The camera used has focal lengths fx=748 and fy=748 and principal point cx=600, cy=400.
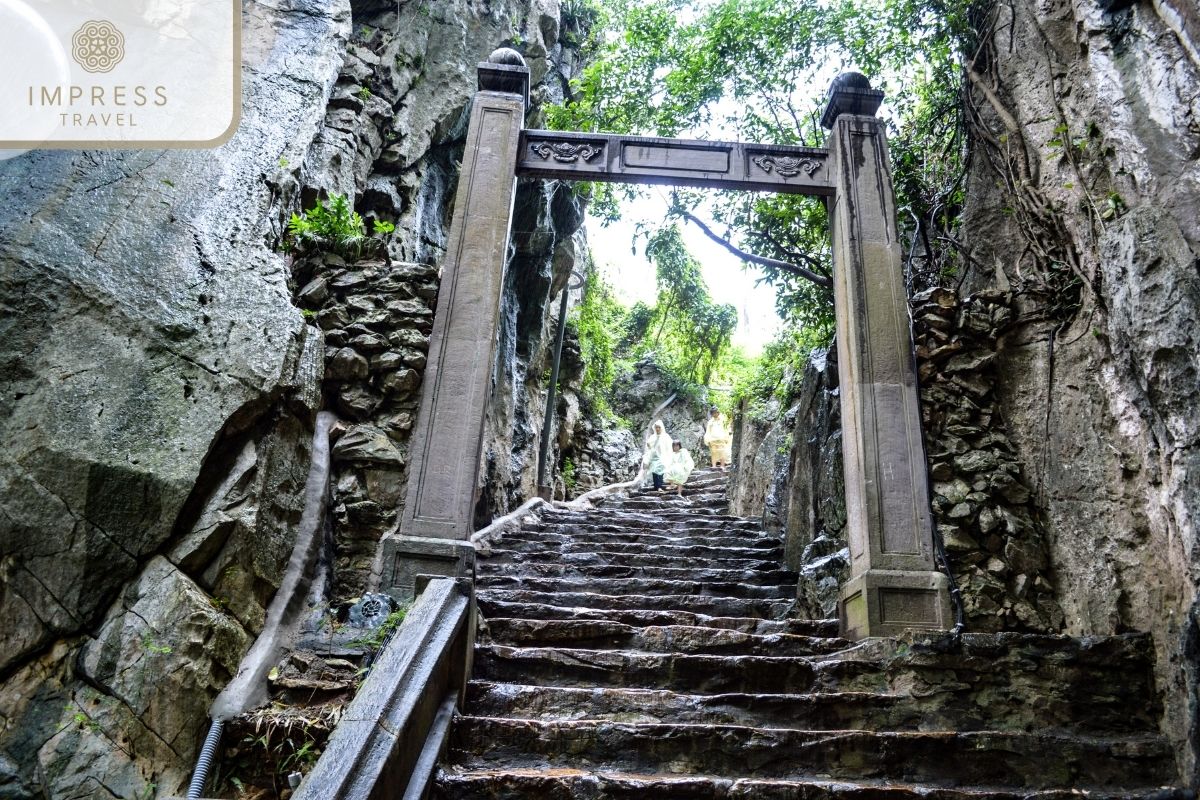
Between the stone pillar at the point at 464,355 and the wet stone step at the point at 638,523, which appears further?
the wet stone step at the point at 638,523

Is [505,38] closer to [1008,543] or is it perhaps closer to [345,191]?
[345,191]

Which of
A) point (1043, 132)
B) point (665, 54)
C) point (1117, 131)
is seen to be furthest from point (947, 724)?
point (665, 54)

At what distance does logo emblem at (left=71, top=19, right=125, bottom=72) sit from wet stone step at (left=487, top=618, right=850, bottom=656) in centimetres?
498

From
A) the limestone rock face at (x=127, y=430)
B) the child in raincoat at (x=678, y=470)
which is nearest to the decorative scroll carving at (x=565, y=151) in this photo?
the limestone rock face at (x=127, y=430)

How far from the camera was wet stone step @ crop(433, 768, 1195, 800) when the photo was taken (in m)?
3.24

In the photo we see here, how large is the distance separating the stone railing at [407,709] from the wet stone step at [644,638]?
2.25 feet

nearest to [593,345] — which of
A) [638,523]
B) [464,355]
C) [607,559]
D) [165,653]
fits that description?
[638,523]

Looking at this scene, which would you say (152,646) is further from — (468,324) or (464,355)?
(468,324)

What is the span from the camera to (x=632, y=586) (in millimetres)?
6098

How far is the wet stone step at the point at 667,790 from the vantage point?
3242mm

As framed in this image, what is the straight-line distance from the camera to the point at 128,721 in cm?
361

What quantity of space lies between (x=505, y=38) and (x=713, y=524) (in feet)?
22.0

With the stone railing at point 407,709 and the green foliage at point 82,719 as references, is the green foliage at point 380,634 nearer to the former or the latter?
the stone railing at point 407,709

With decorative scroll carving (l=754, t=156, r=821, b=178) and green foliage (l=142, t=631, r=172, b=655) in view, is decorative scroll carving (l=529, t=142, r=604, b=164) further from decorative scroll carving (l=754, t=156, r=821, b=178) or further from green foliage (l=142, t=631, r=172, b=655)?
green foliage (l=142, t=631, r=172, b=655)
